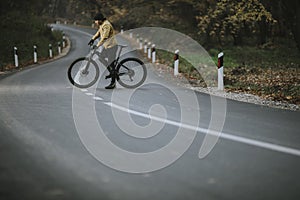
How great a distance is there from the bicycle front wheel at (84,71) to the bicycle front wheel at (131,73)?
2.30 feet

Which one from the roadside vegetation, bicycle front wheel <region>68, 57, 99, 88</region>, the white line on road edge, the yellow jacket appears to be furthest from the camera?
the roadside vegetation

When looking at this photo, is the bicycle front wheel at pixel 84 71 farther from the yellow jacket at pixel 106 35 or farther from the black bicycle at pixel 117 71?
the yellow jacket at pixel 106 35

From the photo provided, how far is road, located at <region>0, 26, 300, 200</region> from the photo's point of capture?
164 inches

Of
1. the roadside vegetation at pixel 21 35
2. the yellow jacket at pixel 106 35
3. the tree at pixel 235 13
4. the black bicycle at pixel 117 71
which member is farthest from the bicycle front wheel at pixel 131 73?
the roadside vegetation at pixel 21 35

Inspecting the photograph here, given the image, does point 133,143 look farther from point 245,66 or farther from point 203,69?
point 245,66

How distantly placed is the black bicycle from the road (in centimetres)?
291

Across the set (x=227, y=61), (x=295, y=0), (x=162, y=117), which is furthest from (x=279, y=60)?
(x=162, y=117)

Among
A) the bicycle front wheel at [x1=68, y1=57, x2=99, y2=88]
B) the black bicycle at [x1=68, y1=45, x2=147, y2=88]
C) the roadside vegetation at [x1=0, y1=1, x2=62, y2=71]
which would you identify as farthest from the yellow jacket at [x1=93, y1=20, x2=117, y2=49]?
the roadside vegetation at [x1=0, y1=1, x2=62, y2=71]

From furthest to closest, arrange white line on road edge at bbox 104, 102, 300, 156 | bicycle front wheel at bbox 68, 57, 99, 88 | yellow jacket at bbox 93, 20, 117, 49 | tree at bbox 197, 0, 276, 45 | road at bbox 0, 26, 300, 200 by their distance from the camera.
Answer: tree at bbox 197, 0, 276, 45, bicycle front wheel at bbox 68, 57, 99, 88, yellow jacket at bbox 93, 20, 117, 49, white line on road edge at bbox 104, 102, 300, 156, road at bbox 0, 26, 300, 200

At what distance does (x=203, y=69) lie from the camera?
64.2 ft

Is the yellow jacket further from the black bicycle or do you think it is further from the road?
the road

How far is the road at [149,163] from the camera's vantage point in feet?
13.7

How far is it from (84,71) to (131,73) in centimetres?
133

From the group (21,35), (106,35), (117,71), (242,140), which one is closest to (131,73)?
(117,71)
